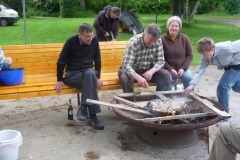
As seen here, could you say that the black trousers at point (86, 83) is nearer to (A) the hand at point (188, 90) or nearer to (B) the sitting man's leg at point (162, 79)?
(B) the sitting man's leg at point (162, 79)

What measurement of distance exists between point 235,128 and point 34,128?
9.38ft

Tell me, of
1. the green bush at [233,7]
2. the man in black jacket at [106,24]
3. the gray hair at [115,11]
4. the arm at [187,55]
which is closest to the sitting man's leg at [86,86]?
the arm at [187,55]

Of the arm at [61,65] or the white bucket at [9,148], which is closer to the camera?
the white bucket at [9,148]

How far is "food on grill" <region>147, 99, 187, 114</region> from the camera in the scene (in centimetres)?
373

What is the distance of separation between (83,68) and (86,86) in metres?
0.40

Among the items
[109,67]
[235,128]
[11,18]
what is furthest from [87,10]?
[235,128]

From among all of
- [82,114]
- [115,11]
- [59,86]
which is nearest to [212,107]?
[82,114]

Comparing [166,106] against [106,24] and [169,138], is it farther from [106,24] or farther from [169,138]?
[106,24]

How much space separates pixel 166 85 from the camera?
4668 millimetres

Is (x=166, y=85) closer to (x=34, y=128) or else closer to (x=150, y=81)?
(x=150, y=81)

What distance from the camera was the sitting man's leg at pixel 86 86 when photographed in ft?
14.4

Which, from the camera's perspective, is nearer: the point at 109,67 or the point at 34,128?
the point at 34,128

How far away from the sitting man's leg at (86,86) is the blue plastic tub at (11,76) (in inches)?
25.2

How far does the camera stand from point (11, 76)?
430 cm
